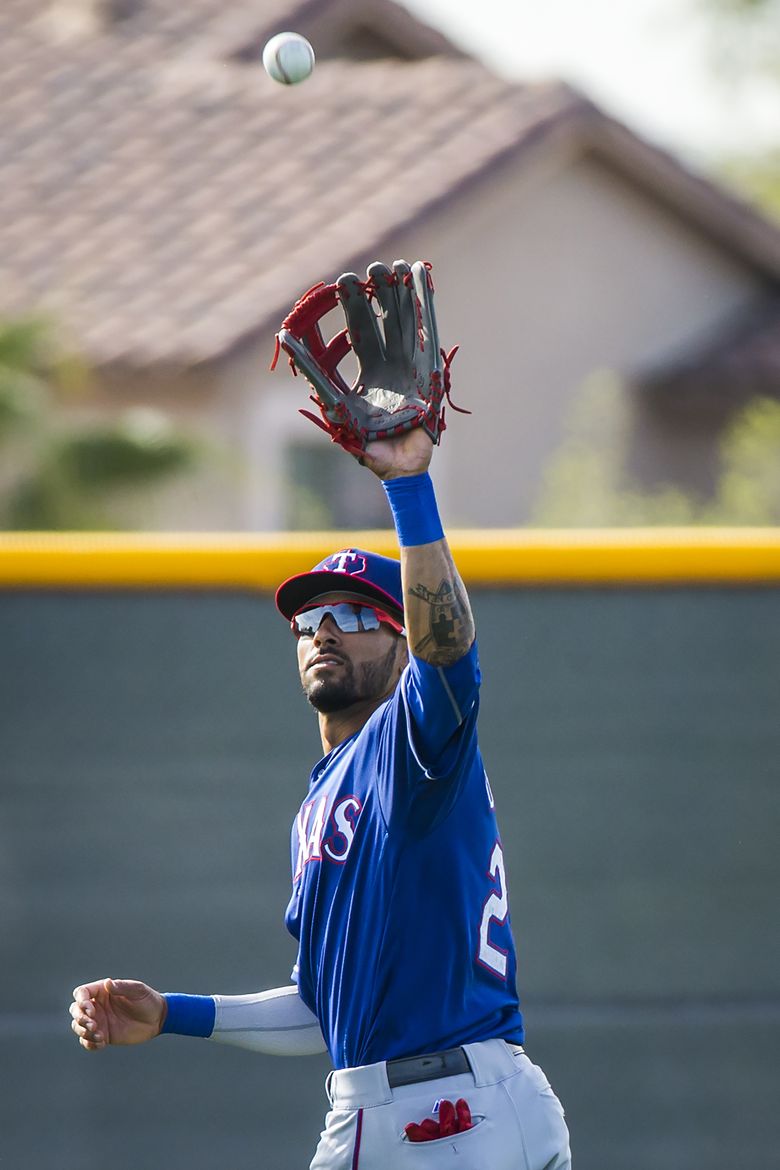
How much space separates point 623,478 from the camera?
17172mm

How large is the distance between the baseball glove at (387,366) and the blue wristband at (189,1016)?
1312 mm

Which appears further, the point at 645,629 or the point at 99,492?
the point at 99,492

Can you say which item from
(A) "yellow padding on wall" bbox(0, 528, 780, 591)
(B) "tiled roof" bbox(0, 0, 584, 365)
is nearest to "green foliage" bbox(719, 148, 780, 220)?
(B) "tiled roof" bbox(0, 0, 584, 365)

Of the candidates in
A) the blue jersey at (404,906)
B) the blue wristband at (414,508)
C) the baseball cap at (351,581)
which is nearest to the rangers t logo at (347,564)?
the baseball cap at (351,581)

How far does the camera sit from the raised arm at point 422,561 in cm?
294

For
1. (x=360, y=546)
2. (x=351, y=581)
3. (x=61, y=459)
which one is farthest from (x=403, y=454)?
(x=61, y=459)

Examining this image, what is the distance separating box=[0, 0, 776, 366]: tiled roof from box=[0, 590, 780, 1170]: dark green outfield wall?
10.5 m

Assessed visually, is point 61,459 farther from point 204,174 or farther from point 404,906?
point 404,906

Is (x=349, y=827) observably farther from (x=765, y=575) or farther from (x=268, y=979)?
(x=765, y=575)

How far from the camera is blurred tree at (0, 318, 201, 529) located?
37.0ft

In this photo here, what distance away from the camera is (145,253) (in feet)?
55.3

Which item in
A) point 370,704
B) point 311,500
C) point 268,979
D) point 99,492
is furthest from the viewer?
point 311,500

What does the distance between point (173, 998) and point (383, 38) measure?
18.3 meters

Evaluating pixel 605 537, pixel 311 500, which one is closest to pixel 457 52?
pixel 311 500
